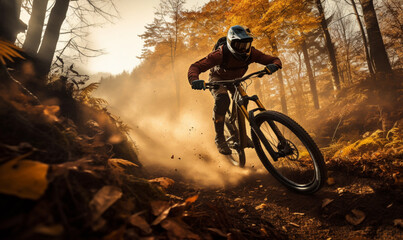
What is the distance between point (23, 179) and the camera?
0.83 metres

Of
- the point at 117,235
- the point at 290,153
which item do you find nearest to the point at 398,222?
the point at 290,153

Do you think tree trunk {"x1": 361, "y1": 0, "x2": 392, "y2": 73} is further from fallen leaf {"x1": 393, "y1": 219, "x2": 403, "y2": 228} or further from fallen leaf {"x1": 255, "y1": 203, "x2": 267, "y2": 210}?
fallen leaf {"x1": 255, "y1": 203, "x2": 267, "y2": 210}

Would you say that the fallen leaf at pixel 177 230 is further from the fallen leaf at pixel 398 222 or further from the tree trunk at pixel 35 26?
the tree trunk at pixel 35 26

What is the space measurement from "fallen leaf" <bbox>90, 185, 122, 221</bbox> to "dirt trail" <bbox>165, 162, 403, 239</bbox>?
648 mm

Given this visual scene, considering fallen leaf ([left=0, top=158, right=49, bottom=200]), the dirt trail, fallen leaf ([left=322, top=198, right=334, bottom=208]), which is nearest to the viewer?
fallen leaf ([left=0, top=158, right=49, bottom=200])

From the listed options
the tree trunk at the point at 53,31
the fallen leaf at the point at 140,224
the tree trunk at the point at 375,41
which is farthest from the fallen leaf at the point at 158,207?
the tree trunk at the point at 375,41

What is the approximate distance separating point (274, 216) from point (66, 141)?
7.55 feet

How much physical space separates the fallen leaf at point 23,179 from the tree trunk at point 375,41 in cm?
1011

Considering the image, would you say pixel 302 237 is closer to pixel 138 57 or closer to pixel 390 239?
pixel 390 239

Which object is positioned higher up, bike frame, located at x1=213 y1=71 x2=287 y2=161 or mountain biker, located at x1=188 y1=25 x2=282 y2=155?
mountain biker, located at x1=188 y1=25 x2=282 y2=155

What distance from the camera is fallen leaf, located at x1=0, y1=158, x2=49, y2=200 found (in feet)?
2.54

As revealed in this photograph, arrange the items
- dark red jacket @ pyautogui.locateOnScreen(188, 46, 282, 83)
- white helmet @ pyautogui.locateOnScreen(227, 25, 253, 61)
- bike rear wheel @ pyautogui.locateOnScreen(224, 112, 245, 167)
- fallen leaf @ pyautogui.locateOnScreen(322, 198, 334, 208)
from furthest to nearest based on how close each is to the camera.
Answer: bike rear wheel @ pyautogui.locateOnScreen(224, 112, 245, 167) → dark red jacket @ pyautogui.locateOnScreen(188, 46, 282, 83) → white helmet @ pyautogui.locateOnScreen(227, 25, 253, 61) → fallen leaf @ pyautogui.locateOnScreen(322, 198, 334, 208)

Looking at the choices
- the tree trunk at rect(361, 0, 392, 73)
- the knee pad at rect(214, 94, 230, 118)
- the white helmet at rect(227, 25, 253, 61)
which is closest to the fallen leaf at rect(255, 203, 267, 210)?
the knee pad at rect(214, 94, 230, 118)

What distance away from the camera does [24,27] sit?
3.55 meters
